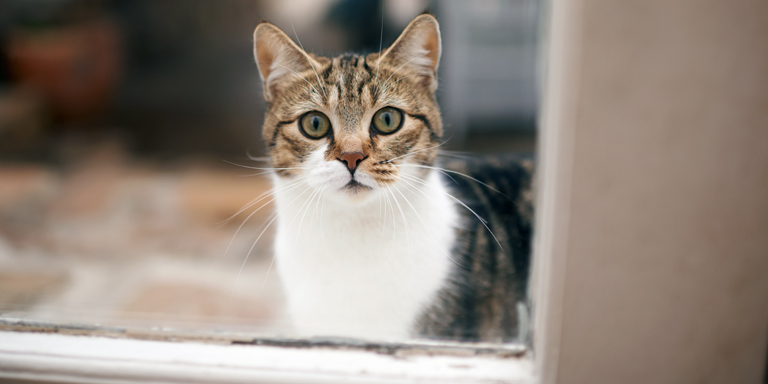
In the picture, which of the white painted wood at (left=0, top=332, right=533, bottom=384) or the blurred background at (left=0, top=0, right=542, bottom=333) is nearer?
the white painted wood at (left=0, top=332, right=533, bottom=384)

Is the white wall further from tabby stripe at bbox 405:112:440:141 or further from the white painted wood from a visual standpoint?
tabby stripe at bbox 405:112:440:141

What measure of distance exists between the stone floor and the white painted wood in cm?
6

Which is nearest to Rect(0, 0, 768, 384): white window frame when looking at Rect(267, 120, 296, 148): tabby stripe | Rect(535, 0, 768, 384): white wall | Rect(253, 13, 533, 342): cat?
Rect(535, 0, 768, 384): white wall

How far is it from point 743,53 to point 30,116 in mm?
1380

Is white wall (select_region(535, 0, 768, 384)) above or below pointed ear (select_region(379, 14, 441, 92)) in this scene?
below

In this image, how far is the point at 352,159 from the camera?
0.72m

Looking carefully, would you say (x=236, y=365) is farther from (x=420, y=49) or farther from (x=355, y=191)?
(x=420, y=49)

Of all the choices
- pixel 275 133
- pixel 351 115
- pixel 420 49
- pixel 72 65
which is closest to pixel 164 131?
pixel 72 65

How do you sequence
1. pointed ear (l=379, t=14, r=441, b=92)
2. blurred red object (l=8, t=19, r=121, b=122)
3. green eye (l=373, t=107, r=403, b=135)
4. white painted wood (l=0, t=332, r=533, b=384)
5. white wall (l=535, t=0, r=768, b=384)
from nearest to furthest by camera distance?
white wall (l=535, t=0, r=768, b=384)
white painted wood (l=0, t=332, r=533, b=384)
pointed ear (l=379, t=14, r=441, b=92)
green eye (l=373, t=107, r=403, b=135)
blurred red object (l=8, t=19, r=121, b=122)

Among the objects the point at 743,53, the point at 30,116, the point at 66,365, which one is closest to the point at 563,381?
the point at 743,53

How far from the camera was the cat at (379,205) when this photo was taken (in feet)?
2.37

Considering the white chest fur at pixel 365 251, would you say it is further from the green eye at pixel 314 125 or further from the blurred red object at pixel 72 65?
the blurred red object at pixel 72 65

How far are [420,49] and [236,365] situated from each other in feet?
1.67

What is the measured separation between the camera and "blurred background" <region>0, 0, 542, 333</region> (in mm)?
718
